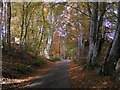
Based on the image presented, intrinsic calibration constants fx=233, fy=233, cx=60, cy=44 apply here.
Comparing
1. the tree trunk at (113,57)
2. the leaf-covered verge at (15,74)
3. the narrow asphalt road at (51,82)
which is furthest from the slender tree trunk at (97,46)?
the leaf-covered verge at (15,74)

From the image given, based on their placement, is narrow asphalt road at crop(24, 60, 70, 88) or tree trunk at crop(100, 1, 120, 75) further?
tree trunk at crop(100, 1, 120, 75)

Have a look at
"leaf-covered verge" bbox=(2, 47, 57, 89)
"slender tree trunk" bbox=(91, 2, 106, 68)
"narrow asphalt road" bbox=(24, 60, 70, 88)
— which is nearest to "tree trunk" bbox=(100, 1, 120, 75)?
"narrow asphalt road" bbox=(24, 60, 70, 88)

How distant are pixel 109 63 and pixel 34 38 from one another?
75.8ft

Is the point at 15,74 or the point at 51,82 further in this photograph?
the point at 15,74

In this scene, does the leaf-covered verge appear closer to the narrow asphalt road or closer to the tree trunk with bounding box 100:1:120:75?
the narrow asphalt road

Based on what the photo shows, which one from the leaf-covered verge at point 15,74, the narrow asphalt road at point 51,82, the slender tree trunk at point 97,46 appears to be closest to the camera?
the narrow asphalt road at point 51,82

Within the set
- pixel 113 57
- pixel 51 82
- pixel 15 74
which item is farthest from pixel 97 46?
pixel 15 74

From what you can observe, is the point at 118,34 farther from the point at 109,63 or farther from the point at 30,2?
the point at 30,2

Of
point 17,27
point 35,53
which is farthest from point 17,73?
point 17,27

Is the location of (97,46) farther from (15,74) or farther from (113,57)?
(15,74)

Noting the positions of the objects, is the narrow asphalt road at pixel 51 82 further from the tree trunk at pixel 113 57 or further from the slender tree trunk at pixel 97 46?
the slender tree trunk at pixel 97 46

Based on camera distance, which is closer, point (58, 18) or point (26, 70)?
point (26, 70)

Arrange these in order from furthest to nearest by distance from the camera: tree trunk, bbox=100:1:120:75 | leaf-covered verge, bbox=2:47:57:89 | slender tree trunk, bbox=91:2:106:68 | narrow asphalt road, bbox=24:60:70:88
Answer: slender tree trunk, bbox=91:2:106:68 → leaf-covered verge, bbox=2:47:57:89 → tree trunk, bbox=100:1:120:75 → narrow asphalt road, bbox=24:60:70:88

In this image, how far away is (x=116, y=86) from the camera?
11172mm
